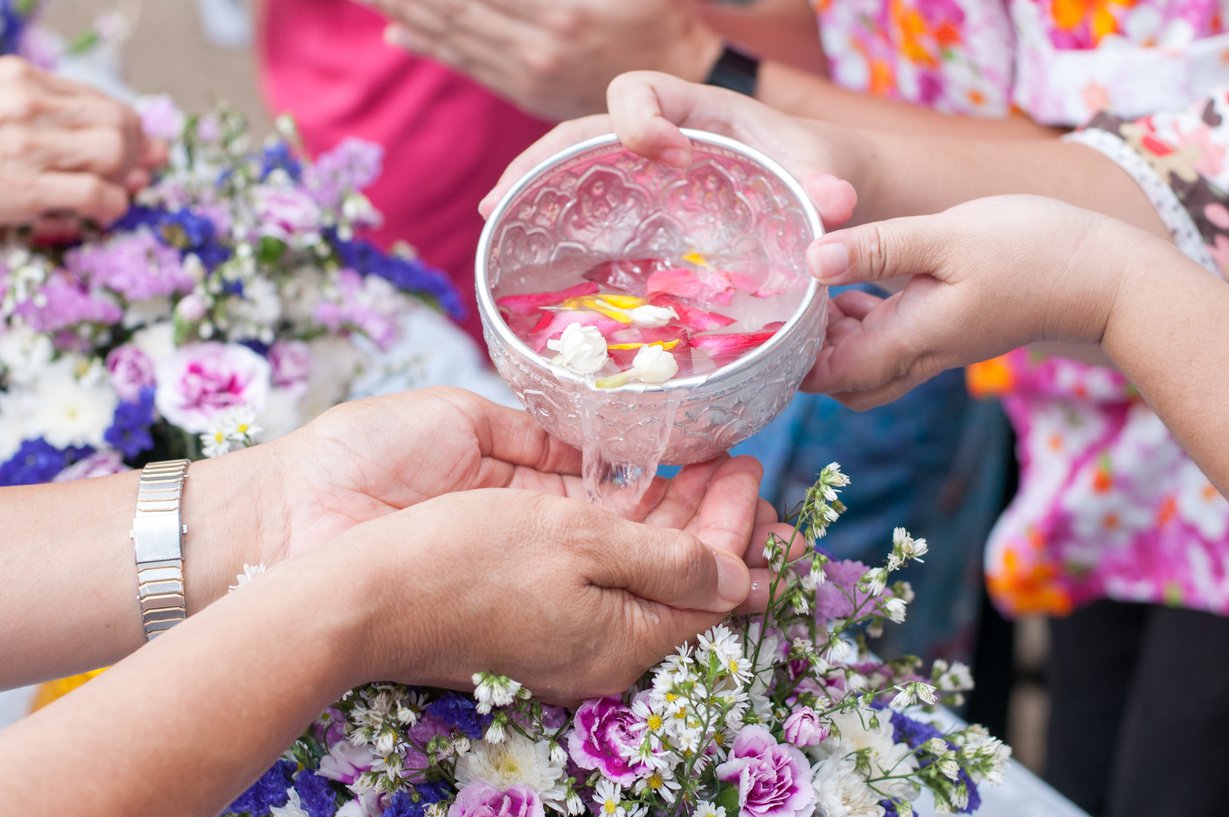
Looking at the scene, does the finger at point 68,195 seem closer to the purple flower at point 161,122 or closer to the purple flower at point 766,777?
the purple flower at point 161,122

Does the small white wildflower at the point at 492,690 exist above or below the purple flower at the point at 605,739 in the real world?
above

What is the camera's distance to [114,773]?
706mm

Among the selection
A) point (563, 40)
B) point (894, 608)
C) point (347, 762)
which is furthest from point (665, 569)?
point (563, 40)

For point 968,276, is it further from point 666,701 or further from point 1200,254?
point 666,701

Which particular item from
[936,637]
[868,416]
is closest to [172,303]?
[868,416]

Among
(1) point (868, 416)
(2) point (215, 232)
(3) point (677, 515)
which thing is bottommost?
(1) point (868, 416)

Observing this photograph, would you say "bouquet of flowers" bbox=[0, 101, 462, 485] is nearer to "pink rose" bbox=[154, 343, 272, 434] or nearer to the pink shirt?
"pink rose" bbox=[154, 343, 272, 434]

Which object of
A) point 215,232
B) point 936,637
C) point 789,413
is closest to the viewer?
point 215,232

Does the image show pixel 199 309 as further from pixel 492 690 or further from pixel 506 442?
pixel 492 690

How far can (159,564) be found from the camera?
1059 mm

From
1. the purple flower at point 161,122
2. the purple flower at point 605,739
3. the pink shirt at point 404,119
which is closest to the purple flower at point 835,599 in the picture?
the purple flower at point 605,739

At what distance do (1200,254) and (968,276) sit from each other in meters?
0.44

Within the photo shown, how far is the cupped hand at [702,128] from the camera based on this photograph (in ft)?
3.68

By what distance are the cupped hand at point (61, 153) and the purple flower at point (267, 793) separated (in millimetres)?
850
